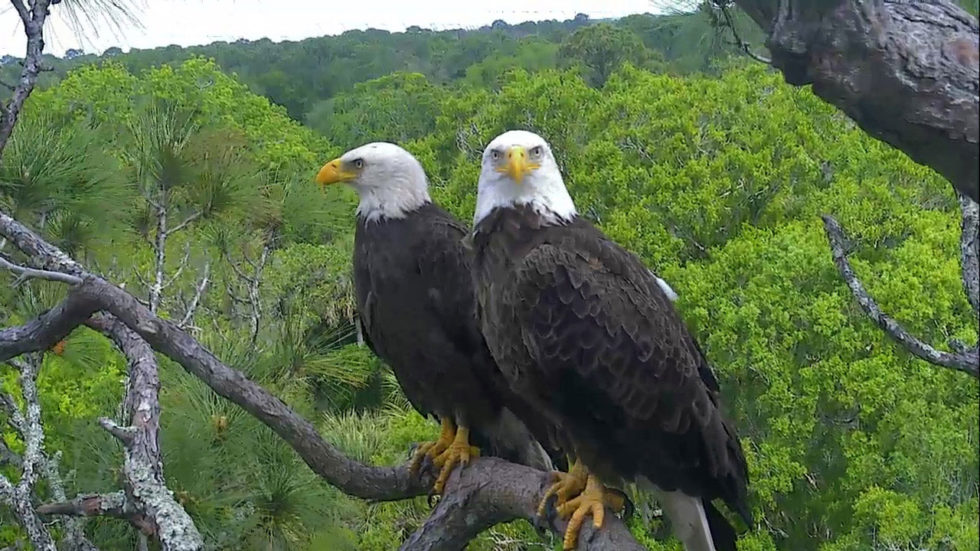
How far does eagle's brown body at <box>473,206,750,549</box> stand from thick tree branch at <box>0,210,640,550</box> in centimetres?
22

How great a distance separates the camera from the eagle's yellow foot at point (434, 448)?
2916 millimetres

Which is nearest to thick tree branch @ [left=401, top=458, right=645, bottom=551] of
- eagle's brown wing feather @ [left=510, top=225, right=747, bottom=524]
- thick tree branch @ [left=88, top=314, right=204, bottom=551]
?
eagle's brown wing feather @ [left=510, top=225, right=747, bottom=524]

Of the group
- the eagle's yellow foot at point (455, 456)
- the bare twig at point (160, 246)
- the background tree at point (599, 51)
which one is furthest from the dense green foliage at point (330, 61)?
the eagle's yellow foot at point (455, 456)

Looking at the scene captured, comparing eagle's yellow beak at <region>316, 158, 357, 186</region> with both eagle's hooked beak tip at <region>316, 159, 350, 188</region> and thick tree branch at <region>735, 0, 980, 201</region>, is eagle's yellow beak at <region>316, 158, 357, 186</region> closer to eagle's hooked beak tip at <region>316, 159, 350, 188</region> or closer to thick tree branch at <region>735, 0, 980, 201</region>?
eagle's hooked beak tip at <region>316, 159, 350, 188</region>

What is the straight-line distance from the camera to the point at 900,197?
8469 mm


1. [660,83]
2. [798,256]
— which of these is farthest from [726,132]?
[798,256]

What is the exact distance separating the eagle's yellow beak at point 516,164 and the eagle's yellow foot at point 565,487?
2.50ft

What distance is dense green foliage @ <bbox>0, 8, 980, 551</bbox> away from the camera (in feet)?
12.3

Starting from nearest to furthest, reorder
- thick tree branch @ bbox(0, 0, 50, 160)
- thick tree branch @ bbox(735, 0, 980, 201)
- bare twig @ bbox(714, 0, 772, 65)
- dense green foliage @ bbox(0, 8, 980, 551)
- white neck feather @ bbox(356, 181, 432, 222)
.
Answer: thick tree branch @ bbox(735, 0, 980, 201)
bare twig @ bbox(714, 0, 772, 65)
thick tree branch @ bbox(0, 0, 50, 160)
white neck feather @ bbox(356, 181, 432, 222)
dense green foliage @ bbox(0, 8, 980, 551)

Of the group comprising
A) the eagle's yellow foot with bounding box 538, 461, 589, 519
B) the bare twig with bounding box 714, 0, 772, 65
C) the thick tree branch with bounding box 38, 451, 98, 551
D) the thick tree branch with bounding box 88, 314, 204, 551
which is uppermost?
the bare twig with bounding box 714, 0, 772, 65

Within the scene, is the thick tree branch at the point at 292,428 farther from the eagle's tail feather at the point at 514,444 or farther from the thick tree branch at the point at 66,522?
the thick tree branch at the point at 66,522

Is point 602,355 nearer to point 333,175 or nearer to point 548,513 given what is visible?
point 548,513

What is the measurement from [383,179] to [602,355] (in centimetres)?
102

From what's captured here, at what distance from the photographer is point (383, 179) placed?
113 inches
